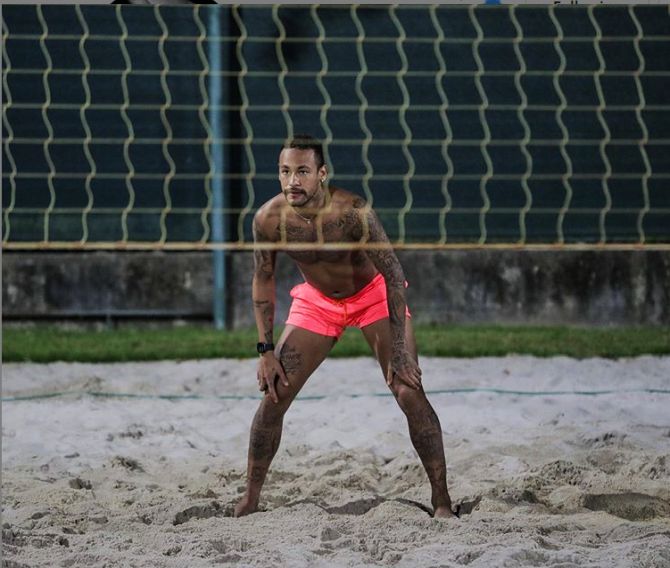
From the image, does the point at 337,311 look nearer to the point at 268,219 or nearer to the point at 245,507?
the point at 268,219

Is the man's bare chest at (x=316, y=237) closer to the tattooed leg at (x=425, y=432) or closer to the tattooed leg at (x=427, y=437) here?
the tattooed leg at (x=425, y=432)

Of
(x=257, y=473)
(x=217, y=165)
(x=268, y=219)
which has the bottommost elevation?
(x=257, y=473)

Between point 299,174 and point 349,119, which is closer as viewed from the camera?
point 299,174

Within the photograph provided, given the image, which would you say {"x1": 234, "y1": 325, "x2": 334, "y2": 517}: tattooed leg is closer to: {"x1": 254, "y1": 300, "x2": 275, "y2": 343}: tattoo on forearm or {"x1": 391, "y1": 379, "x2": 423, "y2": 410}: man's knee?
{"x1": 254, "y1": 300, "x2": 275, "y2": 343}: tattoo on forearm

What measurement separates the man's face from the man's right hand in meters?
0.54

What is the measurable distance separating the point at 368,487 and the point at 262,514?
0.66 metres

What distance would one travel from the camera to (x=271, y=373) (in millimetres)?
4172

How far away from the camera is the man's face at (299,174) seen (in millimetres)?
4051

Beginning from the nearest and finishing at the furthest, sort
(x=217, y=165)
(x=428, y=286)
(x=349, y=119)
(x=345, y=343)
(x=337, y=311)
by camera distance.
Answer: (x=337, y=311) → (x=345, y=343) → (x=428, y=286) → (x=217, y=165) → (x=349, y=119)

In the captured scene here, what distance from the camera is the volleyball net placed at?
8750mm

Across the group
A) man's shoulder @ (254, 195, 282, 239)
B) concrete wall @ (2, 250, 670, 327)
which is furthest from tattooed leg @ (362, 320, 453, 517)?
concrete wall @ (2, 250, 670, 327)

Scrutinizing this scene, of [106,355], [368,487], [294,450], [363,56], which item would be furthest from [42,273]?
[368,487]

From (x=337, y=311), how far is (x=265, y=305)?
0.82 ft

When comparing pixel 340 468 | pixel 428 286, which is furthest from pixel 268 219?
pixel 428 286
